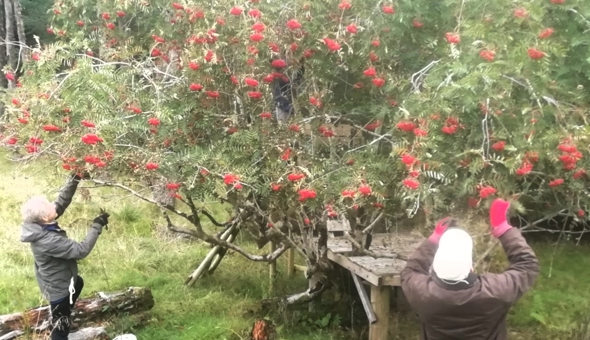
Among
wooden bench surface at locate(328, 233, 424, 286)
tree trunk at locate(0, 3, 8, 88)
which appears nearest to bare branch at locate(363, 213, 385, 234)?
wooden bench surface at locate(328, 233, 424, 286)

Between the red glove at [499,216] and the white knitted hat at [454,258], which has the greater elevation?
the red glove at [499,216]

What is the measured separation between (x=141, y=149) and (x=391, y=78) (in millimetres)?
1958

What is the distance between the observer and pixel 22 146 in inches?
189

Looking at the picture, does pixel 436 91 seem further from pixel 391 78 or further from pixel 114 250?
pixel 114 250

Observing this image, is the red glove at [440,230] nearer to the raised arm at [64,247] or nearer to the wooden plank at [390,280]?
the wooden plank at [390,280]

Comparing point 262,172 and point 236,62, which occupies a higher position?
point 236,62

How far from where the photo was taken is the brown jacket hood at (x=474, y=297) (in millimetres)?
3180

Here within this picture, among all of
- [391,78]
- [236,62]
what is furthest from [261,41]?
[391,78]

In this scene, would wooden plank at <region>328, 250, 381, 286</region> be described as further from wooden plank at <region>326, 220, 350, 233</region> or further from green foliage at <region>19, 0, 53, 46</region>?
green foliage at <region>19, 0, 53, 46</region>

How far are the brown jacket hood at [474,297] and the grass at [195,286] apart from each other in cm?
285

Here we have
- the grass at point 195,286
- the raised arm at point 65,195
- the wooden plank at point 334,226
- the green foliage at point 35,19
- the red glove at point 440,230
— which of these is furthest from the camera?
the green foliage at point 35,19

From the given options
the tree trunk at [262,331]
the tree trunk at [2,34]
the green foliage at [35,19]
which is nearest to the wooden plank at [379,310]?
the tree trunk at [262,331]

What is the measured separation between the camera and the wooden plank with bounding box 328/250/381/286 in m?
5.41

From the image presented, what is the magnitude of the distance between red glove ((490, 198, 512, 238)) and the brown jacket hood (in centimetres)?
3
